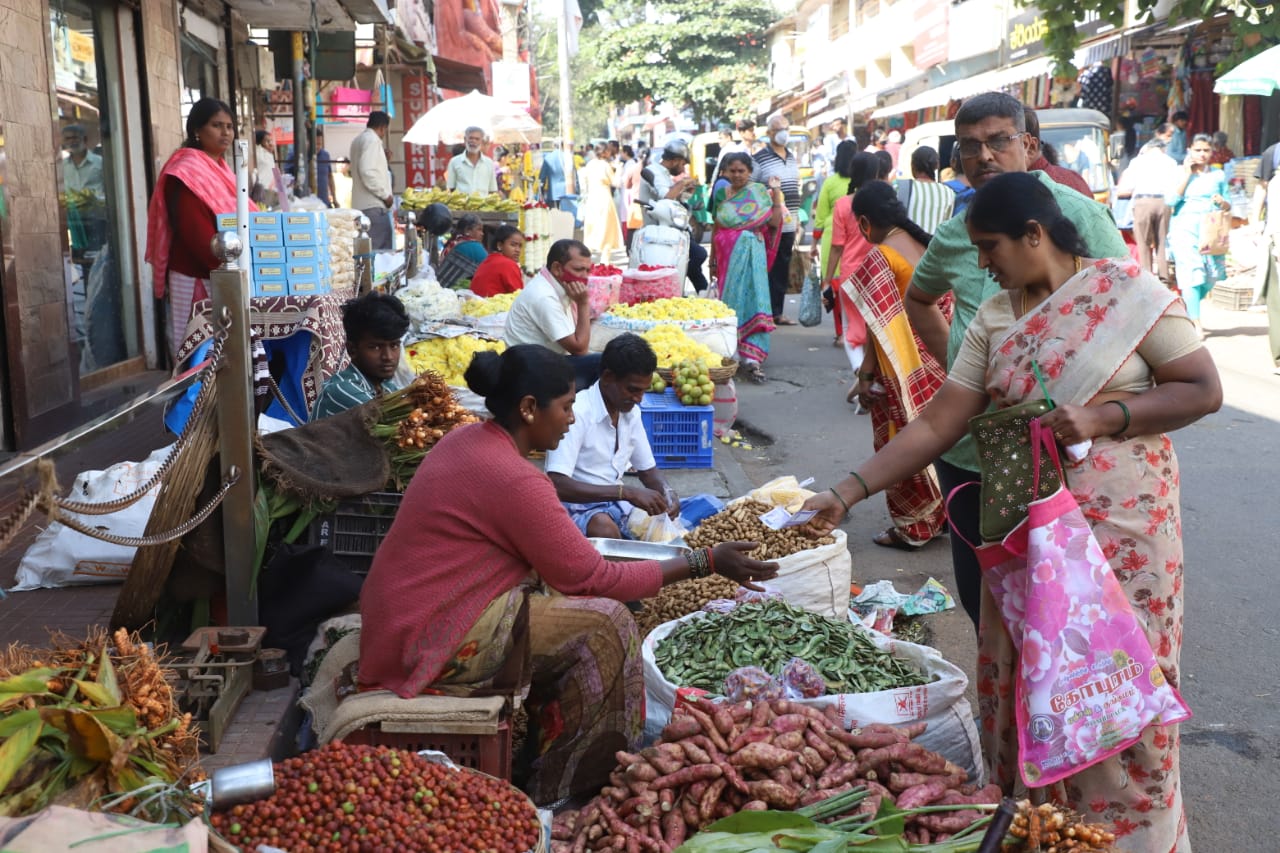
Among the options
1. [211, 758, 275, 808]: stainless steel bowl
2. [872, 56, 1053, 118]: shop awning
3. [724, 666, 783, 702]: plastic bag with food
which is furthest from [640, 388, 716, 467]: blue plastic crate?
[872, 56, 1053, 118]: shop awning

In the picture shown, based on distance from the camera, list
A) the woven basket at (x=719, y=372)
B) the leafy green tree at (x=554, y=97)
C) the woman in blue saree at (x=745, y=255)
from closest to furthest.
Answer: the woven basket at (x=719, y=372), the woman in blue saree at (x=745, y=255), the leafy green tree at (x=554, y=97)

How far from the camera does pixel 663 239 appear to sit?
12891mm

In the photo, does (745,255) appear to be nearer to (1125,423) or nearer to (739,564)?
(739,564)

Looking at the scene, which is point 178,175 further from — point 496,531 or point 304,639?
point 496,531

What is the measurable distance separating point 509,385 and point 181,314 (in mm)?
3790

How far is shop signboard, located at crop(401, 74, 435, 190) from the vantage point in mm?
25422

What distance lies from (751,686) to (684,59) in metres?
48.3

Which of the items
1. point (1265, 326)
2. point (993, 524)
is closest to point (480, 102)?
point (1265, 326)

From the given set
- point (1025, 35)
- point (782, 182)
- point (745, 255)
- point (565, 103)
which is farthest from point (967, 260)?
point (565, 103)

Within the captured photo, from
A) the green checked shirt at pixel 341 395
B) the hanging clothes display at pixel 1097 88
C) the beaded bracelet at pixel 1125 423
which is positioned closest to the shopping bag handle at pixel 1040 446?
the beaded bracelet at pixel 1125 423

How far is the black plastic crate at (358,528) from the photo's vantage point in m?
4.79

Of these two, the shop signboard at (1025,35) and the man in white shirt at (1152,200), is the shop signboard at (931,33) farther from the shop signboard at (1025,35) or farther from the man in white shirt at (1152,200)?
the man in white shirt at (1152,200)

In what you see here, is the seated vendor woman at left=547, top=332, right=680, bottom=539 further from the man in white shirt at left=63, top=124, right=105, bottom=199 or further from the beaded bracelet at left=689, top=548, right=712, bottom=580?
the man in white shirt at left=63, top=124, right=105, bottom=199

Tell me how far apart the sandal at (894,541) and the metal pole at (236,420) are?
11.8ft
